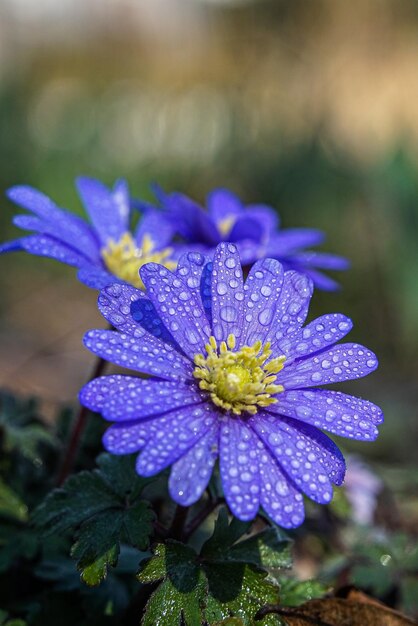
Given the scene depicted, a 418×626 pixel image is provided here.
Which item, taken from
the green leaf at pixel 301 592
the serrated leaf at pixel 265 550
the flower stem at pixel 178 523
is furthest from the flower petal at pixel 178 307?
the green leaf at pixel 301 592

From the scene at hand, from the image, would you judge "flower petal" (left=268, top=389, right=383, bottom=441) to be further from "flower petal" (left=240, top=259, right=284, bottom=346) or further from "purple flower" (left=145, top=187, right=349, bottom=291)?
"purple flower" (left=145, top=187, right=349, bottom=291)

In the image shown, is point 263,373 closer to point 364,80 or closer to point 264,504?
point 264,504

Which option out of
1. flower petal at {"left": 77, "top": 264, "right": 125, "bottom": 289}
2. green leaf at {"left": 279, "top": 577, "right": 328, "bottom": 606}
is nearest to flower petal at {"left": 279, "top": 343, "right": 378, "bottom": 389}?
flower petal at {"left": 77, "top": 264, "right": 125, "bottom": 289}

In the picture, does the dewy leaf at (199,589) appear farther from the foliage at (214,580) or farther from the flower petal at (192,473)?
the flower petal at (192,473)

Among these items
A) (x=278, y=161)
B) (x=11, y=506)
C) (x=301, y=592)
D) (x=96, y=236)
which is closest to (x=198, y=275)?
(x=96, y=236)

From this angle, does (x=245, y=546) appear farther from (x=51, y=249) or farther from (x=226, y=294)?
(x=51, y=249)

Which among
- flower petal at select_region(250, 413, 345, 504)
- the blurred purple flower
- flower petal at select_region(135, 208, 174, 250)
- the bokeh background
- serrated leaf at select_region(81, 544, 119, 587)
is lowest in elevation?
serrated leaf at select_region(81, 544, 119, 587)
